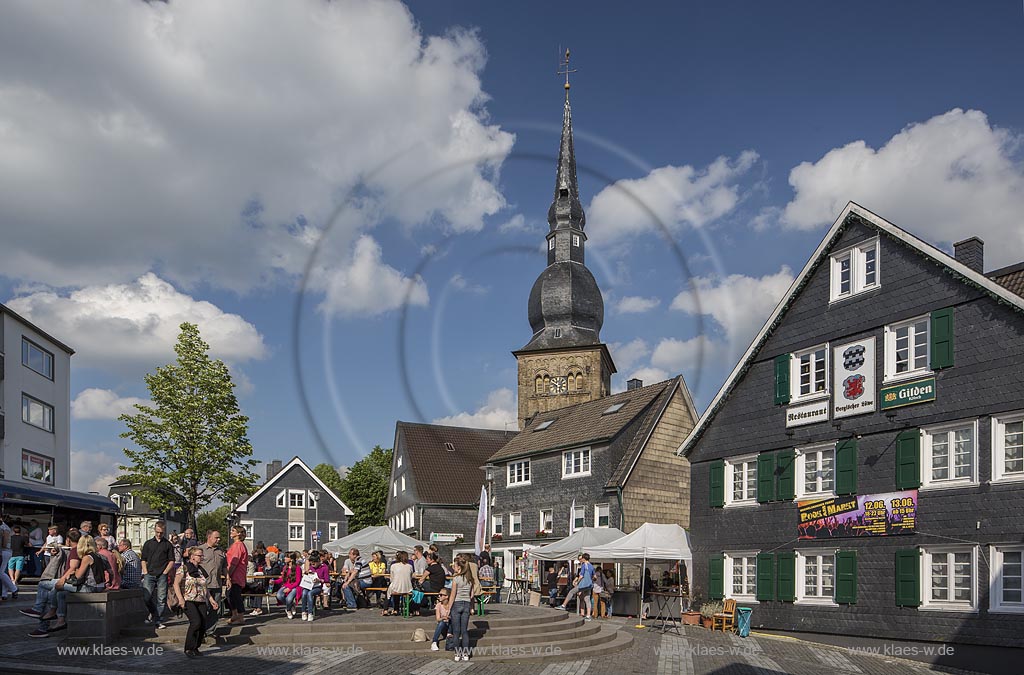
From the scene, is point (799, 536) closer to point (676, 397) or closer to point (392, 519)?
point (676, 397)

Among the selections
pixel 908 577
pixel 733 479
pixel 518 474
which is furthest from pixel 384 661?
pixel 518 474

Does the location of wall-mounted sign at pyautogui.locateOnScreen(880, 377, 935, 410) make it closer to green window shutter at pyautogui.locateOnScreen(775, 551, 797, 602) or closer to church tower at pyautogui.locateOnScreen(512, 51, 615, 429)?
green window shutter at pyautogui.locateOnScreen(775, 551, 797, 602)

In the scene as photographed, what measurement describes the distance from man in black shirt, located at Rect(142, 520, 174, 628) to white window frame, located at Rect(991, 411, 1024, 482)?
59.3 feet

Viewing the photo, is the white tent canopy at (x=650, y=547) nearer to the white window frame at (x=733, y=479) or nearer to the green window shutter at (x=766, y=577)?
the green window shutter at (x=766, y=577)

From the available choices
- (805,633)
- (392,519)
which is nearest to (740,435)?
(805,633)

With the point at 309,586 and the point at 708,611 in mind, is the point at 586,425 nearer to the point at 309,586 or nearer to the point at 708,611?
the point at 708,611

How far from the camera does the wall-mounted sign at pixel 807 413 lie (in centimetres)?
2698

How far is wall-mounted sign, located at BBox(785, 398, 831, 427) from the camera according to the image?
2698 cm

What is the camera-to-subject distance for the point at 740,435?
1184 inches

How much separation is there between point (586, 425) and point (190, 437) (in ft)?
59.9

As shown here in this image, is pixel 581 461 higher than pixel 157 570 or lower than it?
higher

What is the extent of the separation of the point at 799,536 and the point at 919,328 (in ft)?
22.6

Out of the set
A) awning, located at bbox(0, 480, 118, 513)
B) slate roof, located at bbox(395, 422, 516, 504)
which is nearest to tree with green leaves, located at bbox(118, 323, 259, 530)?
awning, located at bbox(0, 480, 118, 513)

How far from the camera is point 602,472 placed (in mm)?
40906
